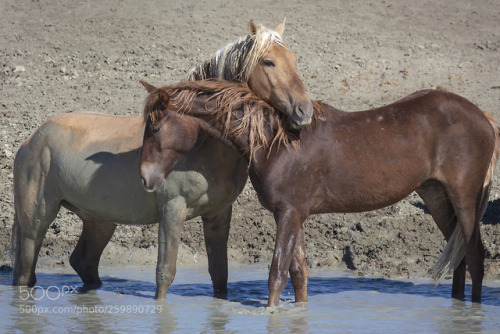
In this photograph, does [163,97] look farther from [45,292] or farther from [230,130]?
[45,292]

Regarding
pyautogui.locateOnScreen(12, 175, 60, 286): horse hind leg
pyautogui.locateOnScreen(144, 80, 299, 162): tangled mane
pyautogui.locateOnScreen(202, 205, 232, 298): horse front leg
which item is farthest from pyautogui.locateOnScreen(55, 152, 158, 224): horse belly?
pyautogui.locateOnScreen(144, 80, 299, 162): tangled mane

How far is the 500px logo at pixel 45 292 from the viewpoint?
668 centimetres

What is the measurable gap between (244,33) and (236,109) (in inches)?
389

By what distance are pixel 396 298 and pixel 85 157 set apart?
264cm

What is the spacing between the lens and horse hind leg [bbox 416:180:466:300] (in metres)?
6.36

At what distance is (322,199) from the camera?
19.7 feet

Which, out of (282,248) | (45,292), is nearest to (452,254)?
(282,248)

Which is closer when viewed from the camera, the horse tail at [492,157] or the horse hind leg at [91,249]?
the horse tail at [492,157]

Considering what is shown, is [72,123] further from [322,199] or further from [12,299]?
[322,199]

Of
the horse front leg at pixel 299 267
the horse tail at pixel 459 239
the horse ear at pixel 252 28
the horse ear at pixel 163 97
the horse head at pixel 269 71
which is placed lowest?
the horse front leg at pixel 299 267

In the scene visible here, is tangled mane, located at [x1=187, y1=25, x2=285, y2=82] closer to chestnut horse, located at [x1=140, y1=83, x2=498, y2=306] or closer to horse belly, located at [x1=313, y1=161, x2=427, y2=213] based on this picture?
chestnut horse, located at [x1=140, y1=83, x2=498, y2=306]

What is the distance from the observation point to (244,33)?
612 inches

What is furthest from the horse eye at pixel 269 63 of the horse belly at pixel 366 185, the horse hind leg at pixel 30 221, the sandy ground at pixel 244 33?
the sandy ground at pixel 244 33

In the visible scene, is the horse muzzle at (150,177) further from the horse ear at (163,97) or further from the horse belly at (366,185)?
the horse belly at (366,185)
